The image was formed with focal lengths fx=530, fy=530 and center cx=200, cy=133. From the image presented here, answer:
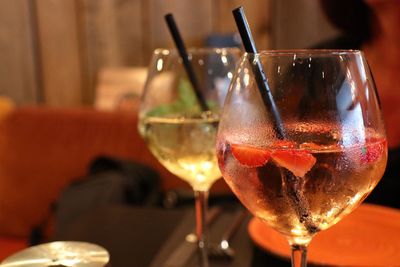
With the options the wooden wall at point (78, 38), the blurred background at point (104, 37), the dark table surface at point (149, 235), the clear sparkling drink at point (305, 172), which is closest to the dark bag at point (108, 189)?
the dark table surface at point (149, 235)

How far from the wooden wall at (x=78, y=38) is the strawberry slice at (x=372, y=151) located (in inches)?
84.1

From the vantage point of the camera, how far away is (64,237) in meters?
0.86

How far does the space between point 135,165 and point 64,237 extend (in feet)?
3.08

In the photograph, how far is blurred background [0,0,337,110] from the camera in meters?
2.53

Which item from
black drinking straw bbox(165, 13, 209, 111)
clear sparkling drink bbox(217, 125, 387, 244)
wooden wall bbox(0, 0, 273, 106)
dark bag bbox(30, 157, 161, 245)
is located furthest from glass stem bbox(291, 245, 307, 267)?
wooden wall bbox(0, 0, 273, 106)

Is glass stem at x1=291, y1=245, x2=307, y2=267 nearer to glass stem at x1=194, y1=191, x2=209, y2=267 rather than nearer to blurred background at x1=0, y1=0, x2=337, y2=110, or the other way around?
glass stem at x1=194, y1=191, x2=209, y2=267

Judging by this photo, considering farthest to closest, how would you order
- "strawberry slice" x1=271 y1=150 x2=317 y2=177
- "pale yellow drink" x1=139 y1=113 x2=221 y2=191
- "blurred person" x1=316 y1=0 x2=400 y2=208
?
1. "blurred person" x1=316 y1=0 x2=400 y2=208
2. "pale yellow drink" x1=139 y1=113 x2=221 y2=191
3. "strawberry slice" x1=271 y1=150 x2=317 y2=177

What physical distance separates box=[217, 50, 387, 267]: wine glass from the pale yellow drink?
0.69ft

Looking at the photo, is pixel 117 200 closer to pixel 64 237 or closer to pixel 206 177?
pixel 64 237

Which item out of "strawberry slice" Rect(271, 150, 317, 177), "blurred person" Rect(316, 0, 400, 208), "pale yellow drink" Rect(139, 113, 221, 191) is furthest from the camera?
"blurred person" Rect(316, 0, 400, 208)

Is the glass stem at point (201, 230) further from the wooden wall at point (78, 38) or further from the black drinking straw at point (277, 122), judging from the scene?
the wooden wall at point (78, 38)

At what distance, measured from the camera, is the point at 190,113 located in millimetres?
768

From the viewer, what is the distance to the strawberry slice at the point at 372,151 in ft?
1.58

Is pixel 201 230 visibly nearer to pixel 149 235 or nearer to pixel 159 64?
pixel 149 235
